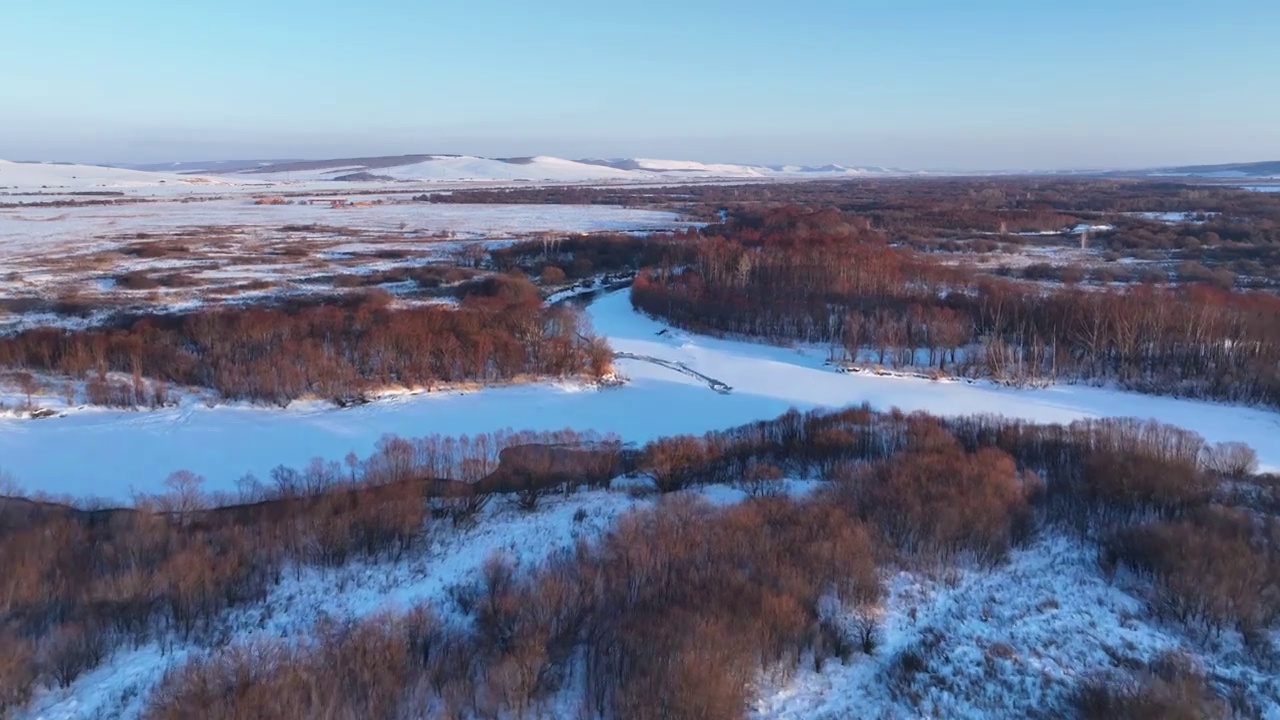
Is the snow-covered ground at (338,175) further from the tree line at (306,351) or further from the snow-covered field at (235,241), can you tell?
the tree line at (306,351)

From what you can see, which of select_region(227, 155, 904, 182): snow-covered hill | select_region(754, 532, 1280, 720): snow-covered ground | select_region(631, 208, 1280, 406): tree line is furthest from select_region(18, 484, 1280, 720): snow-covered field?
select_region(227, 155, 904, 182): snow-covered hill

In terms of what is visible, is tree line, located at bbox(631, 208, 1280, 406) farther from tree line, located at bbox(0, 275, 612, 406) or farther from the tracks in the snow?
tree line, located at bbox(0, 275, 612, 406)

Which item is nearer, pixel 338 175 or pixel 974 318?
pixel 974 318

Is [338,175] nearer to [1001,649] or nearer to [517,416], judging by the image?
[517,416]

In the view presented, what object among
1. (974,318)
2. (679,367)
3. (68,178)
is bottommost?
(679,367)

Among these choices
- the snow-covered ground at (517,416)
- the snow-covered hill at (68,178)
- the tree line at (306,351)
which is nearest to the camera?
the snow-covered ground at (517,416)

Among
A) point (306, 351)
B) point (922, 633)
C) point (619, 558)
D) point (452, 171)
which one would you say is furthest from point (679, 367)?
point (452, 171)

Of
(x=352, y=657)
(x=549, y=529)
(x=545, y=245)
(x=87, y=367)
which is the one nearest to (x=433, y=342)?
(x=87, y=367)

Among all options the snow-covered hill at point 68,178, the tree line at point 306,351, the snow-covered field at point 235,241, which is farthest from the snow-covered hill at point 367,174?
the tree line at point 306,351
